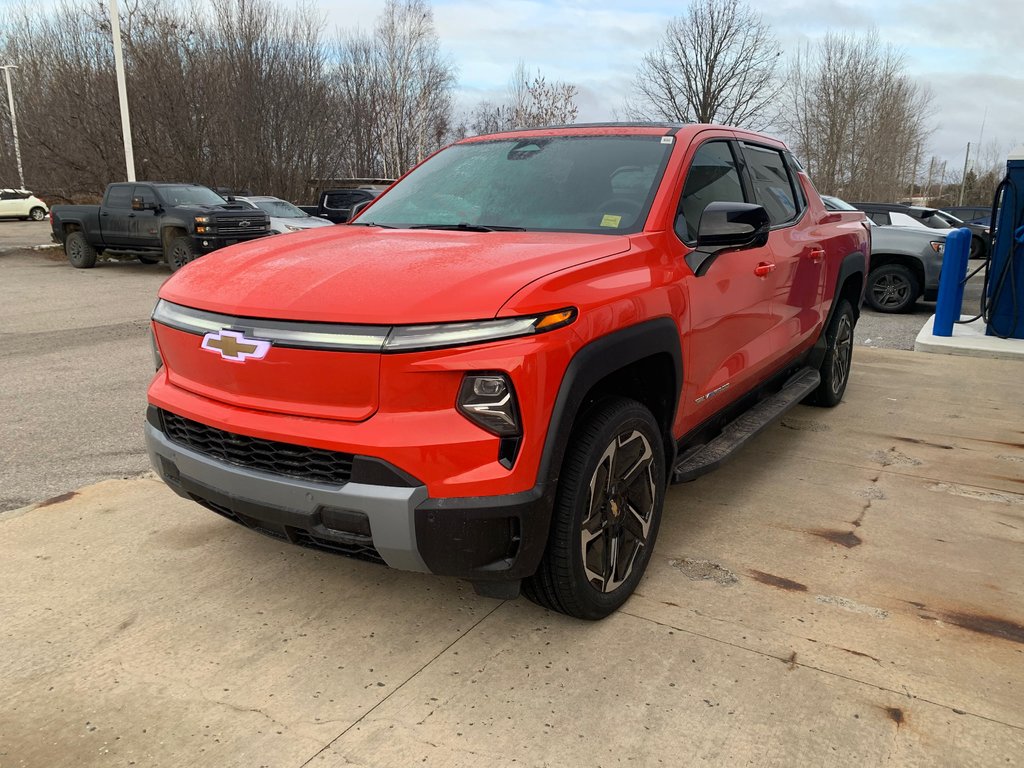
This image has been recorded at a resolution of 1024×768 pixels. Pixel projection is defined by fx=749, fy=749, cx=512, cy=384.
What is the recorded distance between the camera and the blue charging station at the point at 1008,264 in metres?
8.30

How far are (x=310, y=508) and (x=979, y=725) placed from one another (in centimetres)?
212

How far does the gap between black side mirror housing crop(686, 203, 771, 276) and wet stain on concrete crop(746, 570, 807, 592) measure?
1283mm

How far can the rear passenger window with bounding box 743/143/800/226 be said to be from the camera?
4141 millimetres

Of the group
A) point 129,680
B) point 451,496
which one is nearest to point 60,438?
point 129,680

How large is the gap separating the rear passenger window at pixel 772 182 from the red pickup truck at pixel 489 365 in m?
0.59

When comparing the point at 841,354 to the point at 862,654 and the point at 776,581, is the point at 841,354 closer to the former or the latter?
the point at 776,581

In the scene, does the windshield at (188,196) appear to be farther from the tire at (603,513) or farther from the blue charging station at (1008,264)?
the tire at (603,513)

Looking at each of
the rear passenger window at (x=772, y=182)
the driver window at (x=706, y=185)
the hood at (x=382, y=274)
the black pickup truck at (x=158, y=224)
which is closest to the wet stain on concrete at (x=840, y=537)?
the driver window at (x=706, y=185)

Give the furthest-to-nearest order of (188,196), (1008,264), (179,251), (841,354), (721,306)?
(188,196), (179,251), (1008,264), (841,354), (721,306)

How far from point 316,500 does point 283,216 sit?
16946 millimetres

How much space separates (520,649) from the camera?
2.62 m

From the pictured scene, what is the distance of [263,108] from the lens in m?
29.4

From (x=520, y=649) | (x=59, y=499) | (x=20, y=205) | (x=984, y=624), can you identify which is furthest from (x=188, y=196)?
(x=20, y=205)

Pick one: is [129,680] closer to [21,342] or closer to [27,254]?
[21,342]
